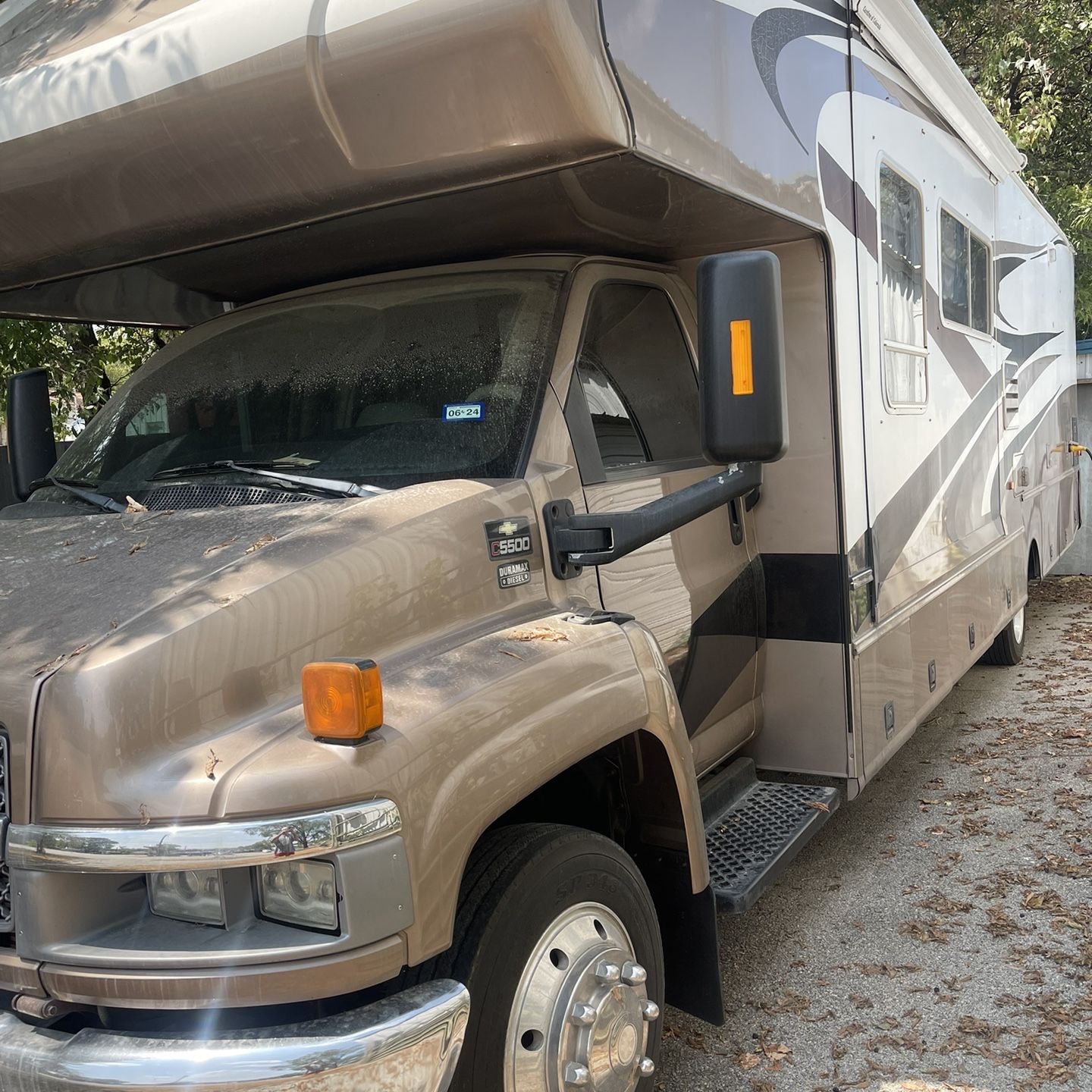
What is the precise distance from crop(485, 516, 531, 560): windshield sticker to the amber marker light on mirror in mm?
649

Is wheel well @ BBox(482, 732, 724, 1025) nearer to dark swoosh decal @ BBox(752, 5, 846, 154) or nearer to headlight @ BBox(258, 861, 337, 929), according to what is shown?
headlight @ BBox(258, 861, 337, 929)

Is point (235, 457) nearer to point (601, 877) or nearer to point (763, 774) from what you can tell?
point (601, 877)

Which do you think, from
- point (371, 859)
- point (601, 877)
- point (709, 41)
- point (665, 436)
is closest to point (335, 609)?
point (371, 859)

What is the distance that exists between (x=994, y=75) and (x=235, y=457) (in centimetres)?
1470

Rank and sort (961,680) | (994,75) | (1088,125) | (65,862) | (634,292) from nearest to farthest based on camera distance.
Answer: (65,862) < (634,292) < (961,680) < (994,75) < (1088,125)

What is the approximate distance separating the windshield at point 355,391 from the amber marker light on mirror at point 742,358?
63cm

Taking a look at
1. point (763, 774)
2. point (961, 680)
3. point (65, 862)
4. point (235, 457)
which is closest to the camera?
point (65, 862)

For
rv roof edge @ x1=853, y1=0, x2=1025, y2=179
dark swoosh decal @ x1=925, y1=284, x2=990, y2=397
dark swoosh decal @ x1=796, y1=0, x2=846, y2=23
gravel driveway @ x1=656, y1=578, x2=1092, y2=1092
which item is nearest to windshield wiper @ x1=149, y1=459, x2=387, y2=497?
gravel driveway @ x1=656, y1=578, x2=1092, y2=1092

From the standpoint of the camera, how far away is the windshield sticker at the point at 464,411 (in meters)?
3.24

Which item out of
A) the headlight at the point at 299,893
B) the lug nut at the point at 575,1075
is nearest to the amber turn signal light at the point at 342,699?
the headlight at the point at 299,893

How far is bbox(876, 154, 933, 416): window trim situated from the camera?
15.1 feet

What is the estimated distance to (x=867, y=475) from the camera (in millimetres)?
4434

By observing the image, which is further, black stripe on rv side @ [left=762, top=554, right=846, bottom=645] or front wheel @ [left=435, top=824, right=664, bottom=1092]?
→ black stripe on rv side @ [left=762, top=554, right=846, bottom=645]

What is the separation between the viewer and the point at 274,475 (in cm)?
316
